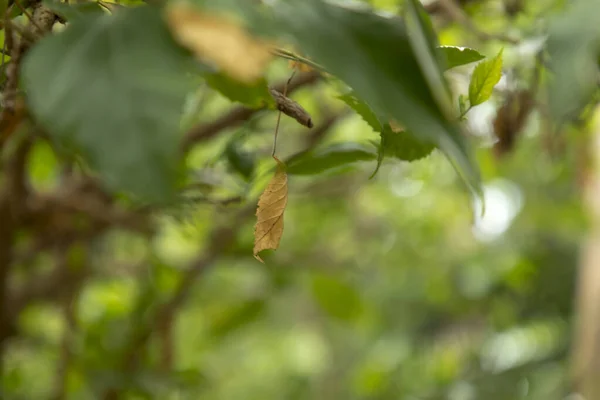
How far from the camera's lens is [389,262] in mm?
1418

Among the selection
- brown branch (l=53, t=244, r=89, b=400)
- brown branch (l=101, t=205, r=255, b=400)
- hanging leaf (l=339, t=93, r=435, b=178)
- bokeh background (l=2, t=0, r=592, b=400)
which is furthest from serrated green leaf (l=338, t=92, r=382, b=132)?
brown branch (l=53, t=244, r=89, b=400)

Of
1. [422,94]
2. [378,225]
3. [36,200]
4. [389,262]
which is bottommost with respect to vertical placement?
[378,225]

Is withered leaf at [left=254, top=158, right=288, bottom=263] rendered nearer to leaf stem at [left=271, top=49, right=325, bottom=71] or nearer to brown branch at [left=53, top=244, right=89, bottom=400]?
leaf stem at [left=271, top=49, right=325, bottom=71]

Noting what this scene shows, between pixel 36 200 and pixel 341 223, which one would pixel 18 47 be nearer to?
pixel 36 200

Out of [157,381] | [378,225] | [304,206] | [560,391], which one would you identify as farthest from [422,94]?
[378,225]

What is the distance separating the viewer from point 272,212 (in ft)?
0.93

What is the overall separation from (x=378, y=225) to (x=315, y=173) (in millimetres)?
1393

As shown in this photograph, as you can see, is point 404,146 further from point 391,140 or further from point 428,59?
point 428,59

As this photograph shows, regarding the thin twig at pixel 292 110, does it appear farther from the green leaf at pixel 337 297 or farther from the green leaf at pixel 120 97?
the green leaf at pixel 337 297

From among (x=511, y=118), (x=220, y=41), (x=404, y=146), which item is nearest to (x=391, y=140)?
(x=404, y=146)

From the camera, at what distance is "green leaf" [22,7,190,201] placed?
0.49ft

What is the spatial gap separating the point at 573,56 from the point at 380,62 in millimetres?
60

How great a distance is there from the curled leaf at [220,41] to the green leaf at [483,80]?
6.3 inches

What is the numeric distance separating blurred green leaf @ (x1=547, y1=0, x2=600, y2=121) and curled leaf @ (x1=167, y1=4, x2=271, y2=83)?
95mm
